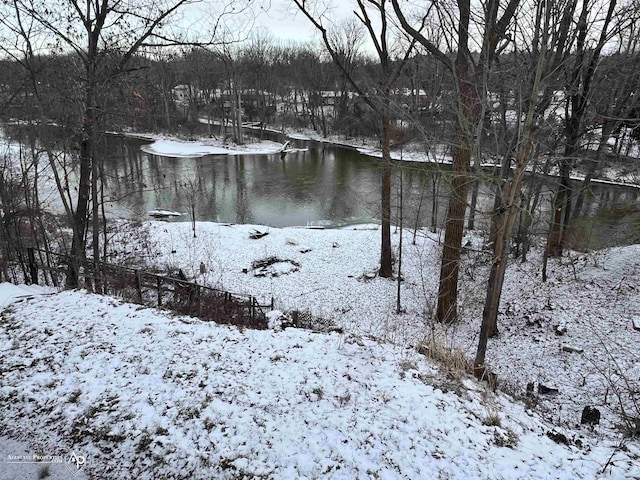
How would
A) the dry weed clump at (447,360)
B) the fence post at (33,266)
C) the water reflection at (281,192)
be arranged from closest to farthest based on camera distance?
1. the dry weed clump at (447,360)
2. the fence post at (33,266)
3. the water reflection at (281,192)

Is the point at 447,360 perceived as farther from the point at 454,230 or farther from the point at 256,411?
the point at 454,230

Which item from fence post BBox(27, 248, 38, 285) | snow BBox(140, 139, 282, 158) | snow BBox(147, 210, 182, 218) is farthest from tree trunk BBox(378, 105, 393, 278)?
snow BBox(140, 139, 282, 158)

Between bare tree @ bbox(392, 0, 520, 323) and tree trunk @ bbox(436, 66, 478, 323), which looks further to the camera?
tree trunk @ bbox(436, 66, 478, 323)

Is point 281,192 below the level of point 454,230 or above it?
below

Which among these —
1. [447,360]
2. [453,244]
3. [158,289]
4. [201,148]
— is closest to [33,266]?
[158,289]

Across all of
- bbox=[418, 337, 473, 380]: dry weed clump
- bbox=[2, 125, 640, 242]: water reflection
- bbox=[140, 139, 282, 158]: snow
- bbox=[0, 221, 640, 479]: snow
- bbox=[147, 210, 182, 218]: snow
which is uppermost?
bbox=[140, 139, 282, 158]: snow

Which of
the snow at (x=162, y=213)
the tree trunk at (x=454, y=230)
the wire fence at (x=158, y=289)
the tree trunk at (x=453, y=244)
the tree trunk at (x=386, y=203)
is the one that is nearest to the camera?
the tree trunk at (x=454, y=230)

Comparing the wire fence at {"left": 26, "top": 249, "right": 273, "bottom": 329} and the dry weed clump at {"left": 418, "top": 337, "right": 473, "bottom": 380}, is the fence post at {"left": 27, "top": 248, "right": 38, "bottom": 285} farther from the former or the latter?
the dry weed clump at {"left": 418, "top": 337, "right": 473, "bottom": 380}

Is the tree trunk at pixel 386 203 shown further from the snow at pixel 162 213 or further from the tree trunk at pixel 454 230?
the snow at pixel 162 213

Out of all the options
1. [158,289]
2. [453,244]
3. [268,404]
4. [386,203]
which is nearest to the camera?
[268,404]

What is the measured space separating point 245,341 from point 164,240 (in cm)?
1220

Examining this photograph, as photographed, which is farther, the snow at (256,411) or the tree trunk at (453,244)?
the tree trunk at (453,244)

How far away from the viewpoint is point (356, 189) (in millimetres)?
25375

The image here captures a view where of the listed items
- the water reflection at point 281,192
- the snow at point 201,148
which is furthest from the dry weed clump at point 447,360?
the snow at point 201,148
